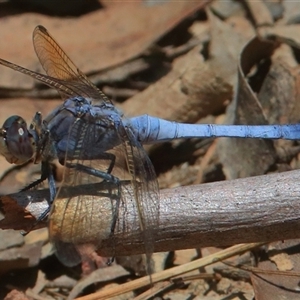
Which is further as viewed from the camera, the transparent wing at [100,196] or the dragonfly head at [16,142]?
the dragonfly head at [16,142]

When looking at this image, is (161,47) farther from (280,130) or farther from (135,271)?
(135,271)

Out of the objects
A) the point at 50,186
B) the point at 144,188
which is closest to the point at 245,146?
the point at 144,188

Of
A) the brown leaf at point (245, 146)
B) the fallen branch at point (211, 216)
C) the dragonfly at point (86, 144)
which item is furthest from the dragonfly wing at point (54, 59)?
the fallen branch at point (211, 216)

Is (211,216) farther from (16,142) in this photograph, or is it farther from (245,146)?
(245,146)

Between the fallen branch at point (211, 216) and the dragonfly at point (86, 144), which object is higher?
the dragonfly at point (86, 144)

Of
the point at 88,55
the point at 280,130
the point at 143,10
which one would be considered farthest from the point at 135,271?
the point at 143,10

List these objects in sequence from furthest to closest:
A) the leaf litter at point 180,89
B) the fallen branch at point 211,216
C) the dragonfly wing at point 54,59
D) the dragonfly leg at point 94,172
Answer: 1. the dragonfly wing at point 54,59
2. the leaf litter at point 180,89
3. the dragonfly leg at point 94,172
4. the fallen branch at point 211,216

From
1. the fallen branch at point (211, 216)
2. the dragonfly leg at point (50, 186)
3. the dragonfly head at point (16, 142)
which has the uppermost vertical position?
the dragonfly head at point (16, 142)

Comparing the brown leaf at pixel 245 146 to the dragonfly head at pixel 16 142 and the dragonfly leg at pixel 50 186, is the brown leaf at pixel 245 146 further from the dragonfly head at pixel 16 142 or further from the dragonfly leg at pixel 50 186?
the dragonfly head at pixel 16 142

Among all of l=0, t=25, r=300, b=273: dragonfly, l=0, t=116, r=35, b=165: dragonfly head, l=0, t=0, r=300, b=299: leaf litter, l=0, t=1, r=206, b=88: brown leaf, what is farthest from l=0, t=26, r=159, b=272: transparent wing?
l=0, t=1, r=206, b=88: brown leaf
